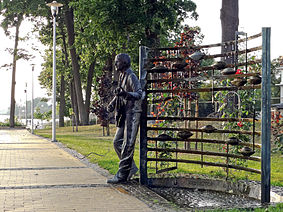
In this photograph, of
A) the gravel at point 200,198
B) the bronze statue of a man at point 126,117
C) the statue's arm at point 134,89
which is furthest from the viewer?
the bronze statue of a man at point 126,117

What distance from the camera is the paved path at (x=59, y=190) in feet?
20.5

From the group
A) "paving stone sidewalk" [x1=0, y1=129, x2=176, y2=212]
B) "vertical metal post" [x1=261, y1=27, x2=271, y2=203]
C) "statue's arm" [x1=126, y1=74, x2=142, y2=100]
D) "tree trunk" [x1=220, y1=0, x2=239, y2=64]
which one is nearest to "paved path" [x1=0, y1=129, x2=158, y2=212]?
"paving stone sidewalk" [x1=0, y1=129, x2=176, y2=212]

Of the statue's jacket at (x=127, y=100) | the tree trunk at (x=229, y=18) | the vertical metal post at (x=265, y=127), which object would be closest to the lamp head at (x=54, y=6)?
the tree trunk at (x=229, y=18)

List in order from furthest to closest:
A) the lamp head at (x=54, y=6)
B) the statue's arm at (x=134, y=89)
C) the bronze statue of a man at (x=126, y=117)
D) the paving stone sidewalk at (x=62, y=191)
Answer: the lamp head at (x=54, y=6)
the bronze statue of a man at (x=126, y=117)
the statue's arm at (x=134, y=89)
the paving stone sidewalk at (x=62, y=191)

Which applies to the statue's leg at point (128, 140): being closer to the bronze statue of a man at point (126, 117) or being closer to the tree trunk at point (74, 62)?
the bronze statue of a man at point (126, 117)

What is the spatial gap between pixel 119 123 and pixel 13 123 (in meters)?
42.0

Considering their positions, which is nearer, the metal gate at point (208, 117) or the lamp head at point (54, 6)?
the metal gate at point (208, 117)

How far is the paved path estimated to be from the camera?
20.5ft

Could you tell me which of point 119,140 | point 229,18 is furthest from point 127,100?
point 229,18

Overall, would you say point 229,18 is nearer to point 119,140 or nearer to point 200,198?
point 119,140

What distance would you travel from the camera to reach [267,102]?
21.6 feet

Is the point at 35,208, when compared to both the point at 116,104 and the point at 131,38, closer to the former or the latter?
the point at 116,104

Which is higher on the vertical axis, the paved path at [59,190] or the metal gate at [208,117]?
the metal gate at [208,117]

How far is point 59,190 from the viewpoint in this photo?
7.52m
